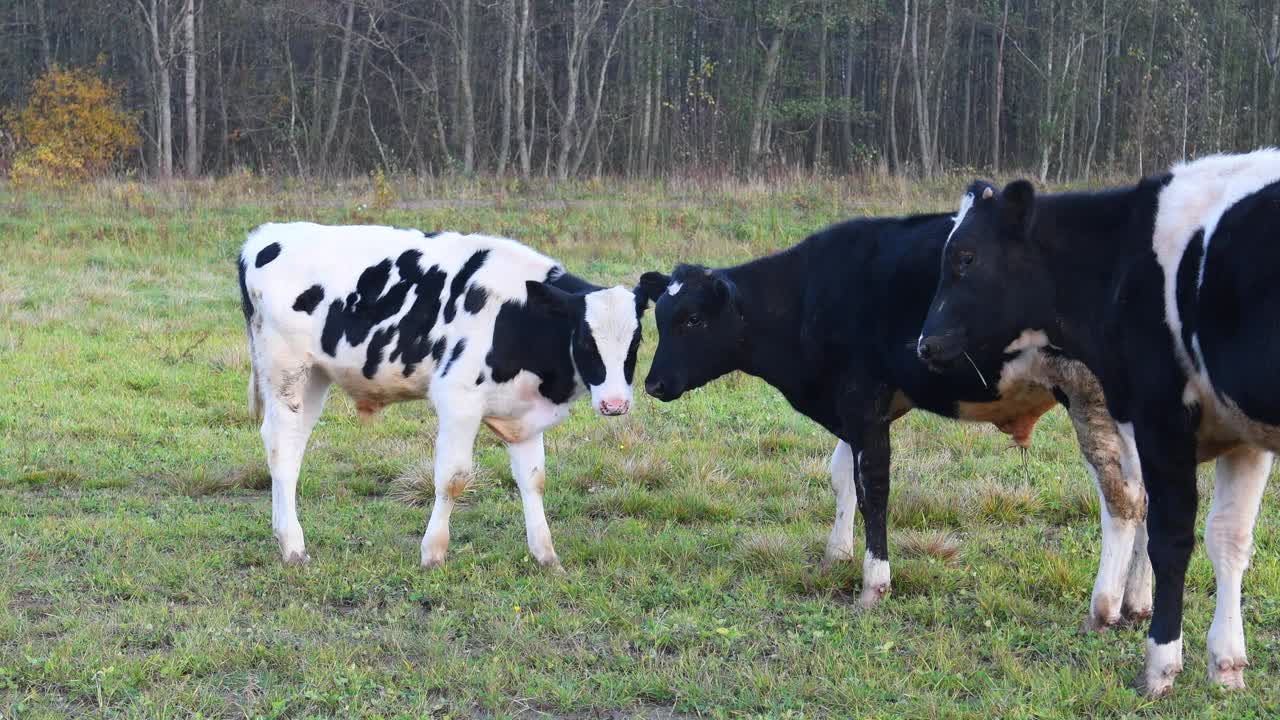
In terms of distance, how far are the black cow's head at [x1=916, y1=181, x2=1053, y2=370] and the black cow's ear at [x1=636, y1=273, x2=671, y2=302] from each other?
223cm

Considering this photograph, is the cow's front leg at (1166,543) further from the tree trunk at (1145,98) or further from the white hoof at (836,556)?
the tree trunk at (1145,98)

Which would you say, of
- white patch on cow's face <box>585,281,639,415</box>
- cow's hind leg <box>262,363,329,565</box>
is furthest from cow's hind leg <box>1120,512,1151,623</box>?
cow's hind leg <box>262,363,329,565</box>

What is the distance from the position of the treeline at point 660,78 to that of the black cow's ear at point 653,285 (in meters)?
26.9

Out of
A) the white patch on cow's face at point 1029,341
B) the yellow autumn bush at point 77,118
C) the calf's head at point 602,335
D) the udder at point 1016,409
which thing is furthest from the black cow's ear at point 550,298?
the yellow autumn bush at point 77,118

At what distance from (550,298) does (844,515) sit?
6.62 ft

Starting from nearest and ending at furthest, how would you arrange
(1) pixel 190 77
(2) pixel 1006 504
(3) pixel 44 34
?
(2) pixel 1006 504 < (1) pixel 190 77 < (3) pixel 44 34

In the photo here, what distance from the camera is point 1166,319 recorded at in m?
4.96

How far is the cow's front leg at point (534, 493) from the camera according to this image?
717cm

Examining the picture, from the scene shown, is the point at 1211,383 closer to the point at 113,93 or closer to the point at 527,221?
the point at 527,221

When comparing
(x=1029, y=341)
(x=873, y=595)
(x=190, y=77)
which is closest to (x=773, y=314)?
(x=873, y=595)

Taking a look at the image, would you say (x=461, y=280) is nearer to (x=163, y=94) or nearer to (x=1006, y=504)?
(x=1006, y=504)

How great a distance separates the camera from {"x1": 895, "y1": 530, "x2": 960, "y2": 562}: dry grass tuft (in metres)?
7.04

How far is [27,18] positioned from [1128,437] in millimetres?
43975

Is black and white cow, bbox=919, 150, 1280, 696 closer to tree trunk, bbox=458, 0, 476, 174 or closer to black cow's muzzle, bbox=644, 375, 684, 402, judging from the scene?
black cow's muzzle, bbox=644, 375, 684, 402
